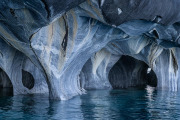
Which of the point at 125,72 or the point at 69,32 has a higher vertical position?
the point at 69,32

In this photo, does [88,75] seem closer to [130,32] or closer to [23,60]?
[23,60]

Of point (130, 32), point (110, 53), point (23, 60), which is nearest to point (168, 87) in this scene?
point (110, 53)

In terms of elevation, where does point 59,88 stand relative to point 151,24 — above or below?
below

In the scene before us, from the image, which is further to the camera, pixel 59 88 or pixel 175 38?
pixel 175 38

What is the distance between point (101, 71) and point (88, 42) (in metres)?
10.9

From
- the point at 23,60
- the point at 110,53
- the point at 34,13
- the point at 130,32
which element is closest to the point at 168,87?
the point at 110,53

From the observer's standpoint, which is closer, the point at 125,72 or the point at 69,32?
the point at 69,32

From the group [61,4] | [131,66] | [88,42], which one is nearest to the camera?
[61,4]

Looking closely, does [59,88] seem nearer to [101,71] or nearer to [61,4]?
[61,4]

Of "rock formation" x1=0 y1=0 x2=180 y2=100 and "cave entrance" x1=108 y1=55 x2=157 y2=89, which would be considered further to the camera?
"cave entrance" x1=108 y1=55 x2=157 y2=89

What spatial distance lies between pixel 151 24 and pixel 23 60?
31.8 feet

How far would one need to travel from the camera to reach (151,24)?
40.6 feet

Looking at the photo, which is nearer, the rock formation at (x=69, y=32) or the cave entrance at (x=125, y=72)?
the rock formation at (x=69, y=32)

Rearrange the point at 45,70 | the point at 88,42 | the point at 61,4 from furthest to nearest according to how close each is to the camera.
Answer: the point at 88,42 < the point at 45,70 < the point at 61,4
